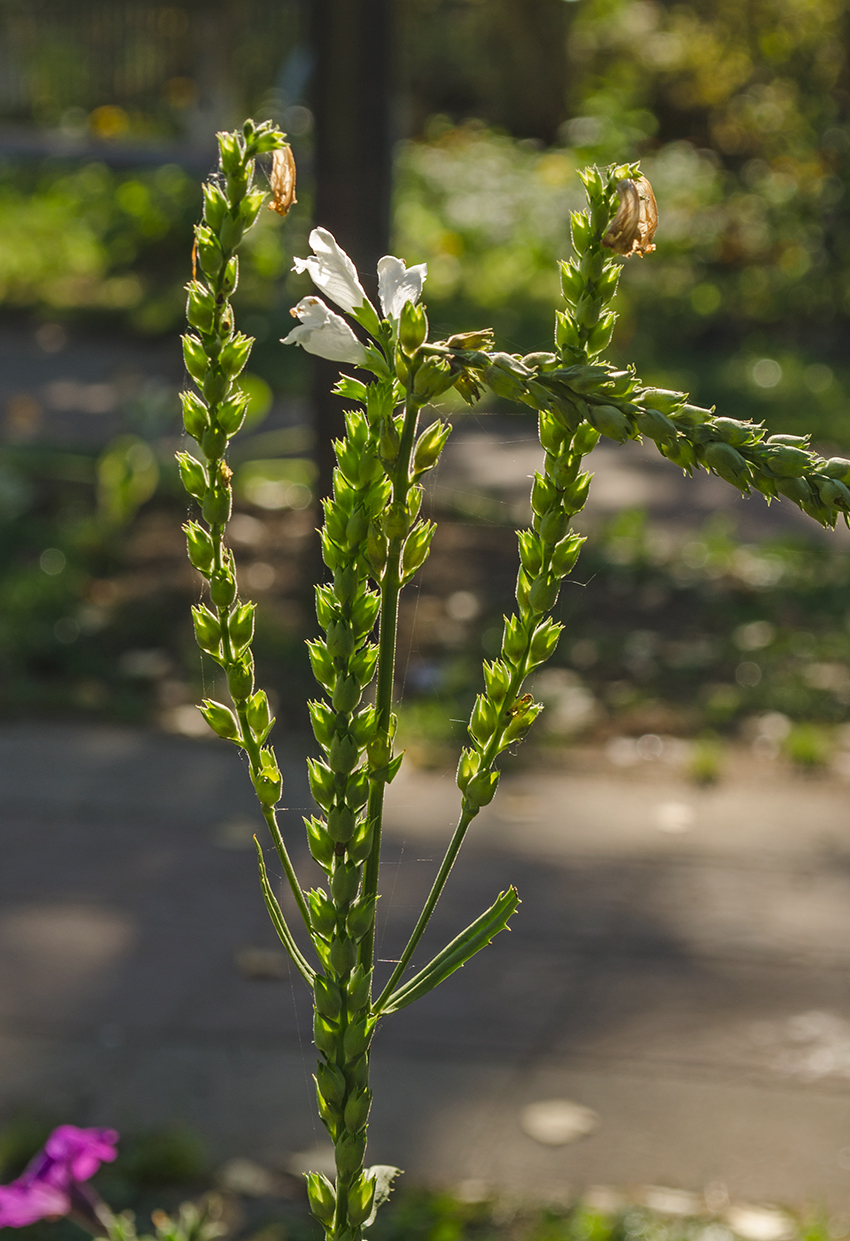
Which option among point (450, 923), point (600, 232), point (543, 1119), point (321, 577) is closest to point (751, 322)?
point (321, 577)

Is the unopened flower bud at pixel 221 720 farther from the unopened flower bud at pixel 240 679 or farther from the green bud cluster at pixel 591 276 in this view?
the green bud cluster at pixel 591 276

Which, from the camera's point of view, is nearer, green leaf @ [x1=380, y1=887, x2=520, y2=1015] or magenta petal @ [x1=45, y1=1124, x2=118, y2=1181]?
green leaf @ [x1=380, y1=887, x2=520, y2=1015]

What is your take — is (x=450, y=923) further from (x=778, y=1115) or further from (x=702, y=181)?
(x=702, y=181)

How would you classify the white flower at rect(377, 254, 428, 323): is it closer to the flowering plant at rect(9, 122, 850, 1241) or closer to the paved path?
the flowering plant at rect(9, 122, 850, 1241)

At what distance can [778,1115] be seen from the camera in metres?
2.59

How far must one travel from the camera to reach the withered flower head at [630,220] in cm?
79

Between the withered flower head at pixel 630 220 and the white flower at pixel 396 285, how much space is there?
11cm

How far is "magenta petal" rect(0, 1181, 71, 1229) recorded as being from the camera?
1.48 meters

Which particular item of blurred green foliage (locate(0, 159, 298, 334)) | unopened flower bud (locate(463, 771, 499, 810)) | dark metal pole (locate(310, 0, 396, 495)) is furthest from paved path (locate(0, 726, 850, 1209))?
blurred green foliage (locate(0, 159, 298, 334))

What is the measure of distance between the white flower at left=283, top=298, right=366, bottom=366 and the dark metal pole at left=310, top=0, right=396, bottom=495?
3.66m

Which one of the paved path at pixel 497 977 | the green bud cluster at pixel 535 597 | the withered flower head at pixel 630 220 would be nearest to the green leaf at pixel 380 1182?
the green bud cluster at pixel 535 597

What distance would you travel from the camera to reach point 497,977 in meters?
3.09

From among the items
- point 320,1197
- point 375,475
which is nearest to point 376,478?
point 375,475

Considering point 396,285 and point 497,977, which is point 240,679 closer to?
point 396,285
